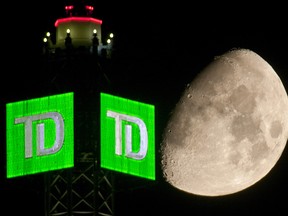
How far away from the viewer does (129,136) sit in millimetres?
52844

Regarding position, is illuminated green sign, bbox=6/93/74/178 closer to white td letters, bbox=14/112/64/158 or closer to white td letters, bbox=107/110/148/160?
white td letters, bbox=14/112/64/158

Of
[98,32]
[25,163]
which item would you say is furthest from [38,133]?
[98,32]

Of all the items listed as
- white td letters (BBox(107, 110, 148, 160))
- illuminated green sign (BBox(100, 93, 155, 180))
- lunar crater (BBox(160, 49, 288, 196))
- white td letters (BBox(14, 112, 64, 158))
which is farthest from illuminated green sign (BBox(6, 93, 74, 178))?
lunar crater (BBox(160, 49, 288, 196))

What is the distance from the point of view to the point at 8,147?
177 ft

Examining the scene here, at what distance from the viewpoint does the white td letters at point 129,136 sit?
171 feet

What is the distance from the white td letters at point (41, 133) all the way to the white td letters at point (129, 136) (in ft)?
7.10

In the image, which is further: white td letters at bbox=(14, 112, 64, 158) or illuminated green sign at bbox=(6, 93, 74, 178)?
white td letters at bbox=(14, 112, 64, 158)

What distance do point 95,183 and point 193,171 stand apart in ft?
16.8

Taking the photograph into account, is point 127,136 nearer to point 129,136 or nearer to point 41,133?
point 129,136

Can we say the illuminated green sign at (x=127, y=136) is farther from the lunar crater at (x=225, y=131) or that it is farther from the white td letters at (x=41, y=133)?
the white td letters at (x=41, y=133)

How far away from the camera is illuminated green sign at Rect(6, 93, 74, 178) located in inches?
2009

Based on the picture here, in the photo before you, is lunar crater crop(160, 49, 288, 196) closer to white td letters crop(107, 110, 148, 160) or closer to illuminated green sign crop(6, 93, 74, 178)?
white td letters crop(107, 110, 148, 160)

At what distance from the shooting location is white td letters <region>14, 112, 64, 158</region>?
5150cm

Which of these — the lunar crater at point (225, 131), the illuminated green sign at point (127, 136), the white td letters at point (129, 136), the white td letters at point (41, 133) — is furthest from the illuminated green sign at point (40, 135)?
the lunar crater at point (225, 131)
